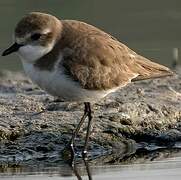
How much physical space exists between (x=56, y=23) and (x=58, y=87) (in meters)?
0.74

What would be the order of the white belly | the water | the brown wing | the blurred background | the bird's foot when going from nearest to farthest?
the white belly
the brown wing
the bird's foot
the water
the blurred background

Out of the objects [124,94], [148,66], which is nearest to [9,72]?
[124,94]

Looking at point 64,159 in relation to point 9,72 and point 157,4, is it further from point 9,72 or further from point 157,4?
point 157,4

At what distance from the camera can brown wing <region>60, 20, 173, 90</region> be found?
10.2 metres

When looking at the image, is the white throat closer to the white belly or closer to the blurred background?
the white belly

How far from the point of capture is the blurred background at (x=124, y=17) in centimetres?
1639

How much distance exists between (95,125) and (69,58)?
112 centimetres

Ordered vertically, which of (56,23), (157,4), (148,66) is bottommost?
(157,4)

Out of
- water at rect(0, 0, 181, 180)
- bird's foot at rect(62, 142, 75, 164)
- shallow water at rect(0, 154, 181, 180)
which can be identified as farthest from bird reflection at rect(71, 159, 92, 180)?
water at rect(0, 0, 181, 180)

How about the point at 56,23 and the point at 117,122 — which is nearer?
the point at 56,23

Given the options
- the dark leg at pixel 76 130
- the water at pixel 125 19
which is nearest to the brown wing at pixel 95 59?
the dark leg at pixel 76 130

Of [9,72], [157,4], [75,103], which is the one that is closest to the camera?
[75,103]

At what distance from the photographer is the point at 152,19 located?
58.1 feet

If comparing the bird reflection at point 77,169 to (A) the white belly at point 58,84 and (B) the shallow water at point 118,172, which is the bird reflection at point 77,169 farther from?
(A) the white belly at point 58,84
